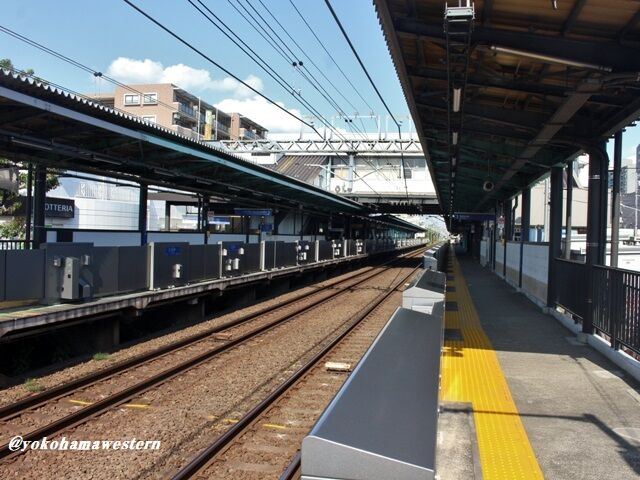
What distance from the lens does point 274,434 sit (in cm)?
595

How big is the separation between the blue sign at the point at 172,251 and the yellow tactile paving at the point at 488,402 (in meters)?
6.95

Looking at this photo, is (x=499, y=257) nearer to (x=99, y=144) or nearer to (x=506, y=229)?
(x=506, y=229)

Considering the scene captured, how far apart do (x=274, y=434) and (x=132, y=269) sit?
22.9 ft

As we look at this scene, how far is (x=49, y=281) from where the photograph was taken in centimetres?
968

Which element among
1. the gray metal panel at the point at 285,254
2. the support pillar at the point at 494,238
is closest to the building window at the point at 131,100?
the support pillar at the point at 494,238

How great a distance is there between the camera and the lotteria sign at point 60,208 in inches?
1175

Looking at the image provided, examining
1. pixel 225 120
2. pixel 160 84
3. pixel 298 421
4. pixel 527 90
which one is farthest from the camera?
pixel 225 120

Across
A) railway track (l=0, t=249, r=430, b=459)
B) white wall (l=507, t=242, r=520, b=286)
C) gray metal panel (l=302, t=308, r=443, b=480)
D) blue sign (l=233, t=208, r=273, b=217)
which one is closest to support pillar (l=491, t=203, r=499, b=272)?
white wall (l=507, t=242, r=520, b=286)

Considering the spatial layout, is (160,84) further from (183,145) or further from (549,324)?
(549,324)

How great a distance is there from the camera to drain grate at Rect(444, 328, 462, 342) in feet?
33.5

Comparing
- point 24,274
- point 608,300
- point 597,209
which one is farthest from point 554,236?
point 24,274

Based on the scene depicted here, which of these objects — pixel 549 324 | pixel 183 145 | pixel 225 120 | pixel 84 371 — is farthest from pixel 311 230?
pixel 225 120

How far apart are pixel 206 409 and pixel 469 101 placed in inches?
287

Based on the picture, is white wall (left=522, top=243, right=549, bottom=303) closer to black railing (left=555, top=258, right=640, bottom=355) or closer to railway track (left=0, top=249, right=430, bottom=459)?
black railing (left=555, top=258, right=640, bottom=355)
